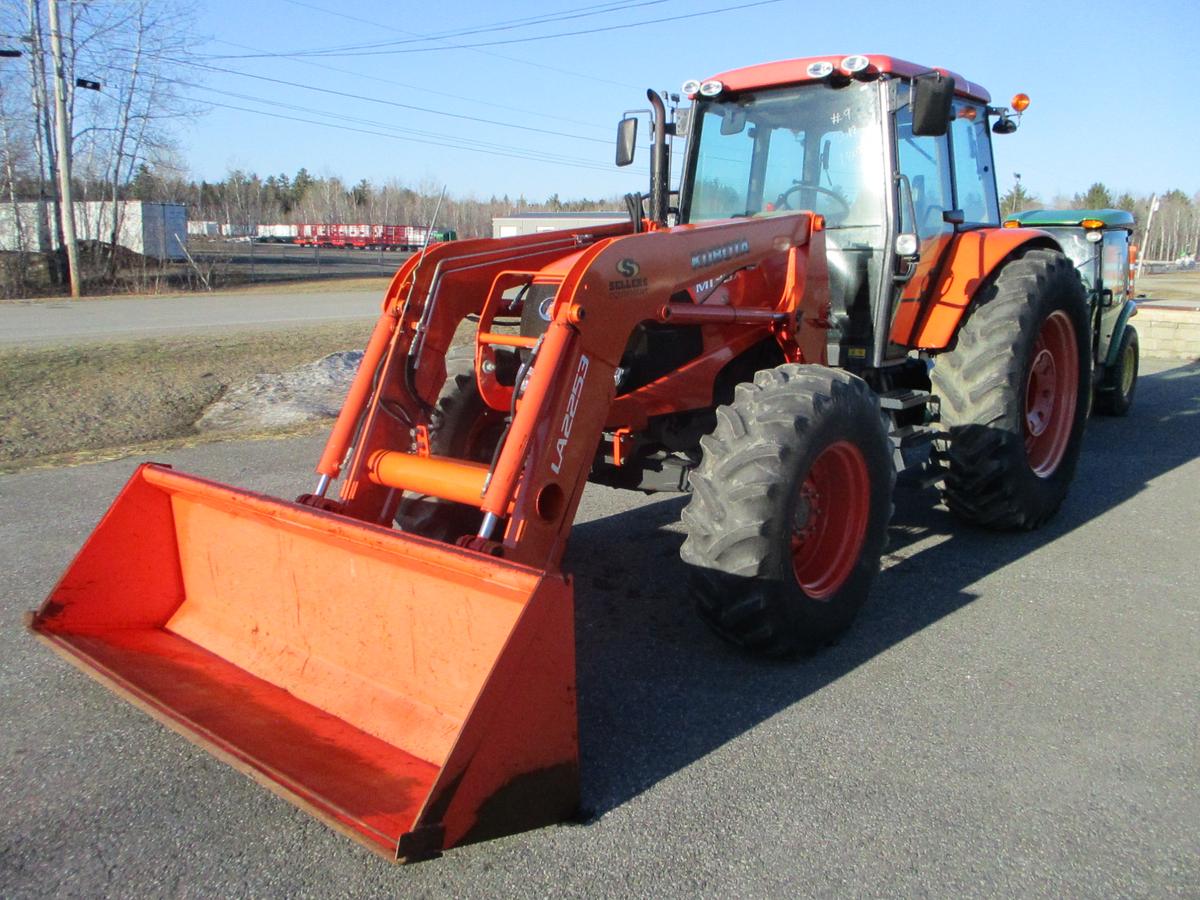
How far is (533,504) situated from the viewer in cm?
344

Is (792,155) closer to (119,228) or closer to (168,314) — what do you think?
(168,314)

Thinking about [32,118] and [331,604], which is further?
[32,118]

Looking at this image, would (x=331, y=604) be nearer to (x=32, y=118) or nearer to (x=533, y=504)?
(x=533, y=504)

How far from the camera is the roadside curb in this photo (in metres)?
15.1

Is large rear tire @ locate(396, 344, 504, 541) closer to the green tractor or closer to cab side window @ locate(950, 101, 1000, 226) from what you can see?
cab side window @ locate(950, 101, 1000, 226)

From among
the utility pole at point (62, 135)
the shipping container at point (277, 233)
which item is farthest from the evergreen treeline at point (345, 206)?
the utility pole at point (62, 135)

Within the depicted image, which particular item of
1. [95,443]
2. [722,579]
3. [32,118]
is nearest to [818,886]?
[722,579]

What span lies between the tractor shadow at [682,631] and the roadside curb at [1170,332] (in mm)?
9297

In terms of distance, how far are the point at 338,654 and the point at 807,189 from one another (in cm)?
365

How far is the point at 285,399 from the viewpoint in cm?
984

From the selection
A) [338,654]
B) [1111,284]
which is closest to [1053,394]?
[1111,284]

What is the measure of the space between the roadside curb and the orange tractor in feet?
36.0

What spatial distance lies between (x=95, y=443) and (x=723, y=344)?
610cm

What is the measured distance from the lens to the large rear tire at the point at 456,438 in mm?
4461
